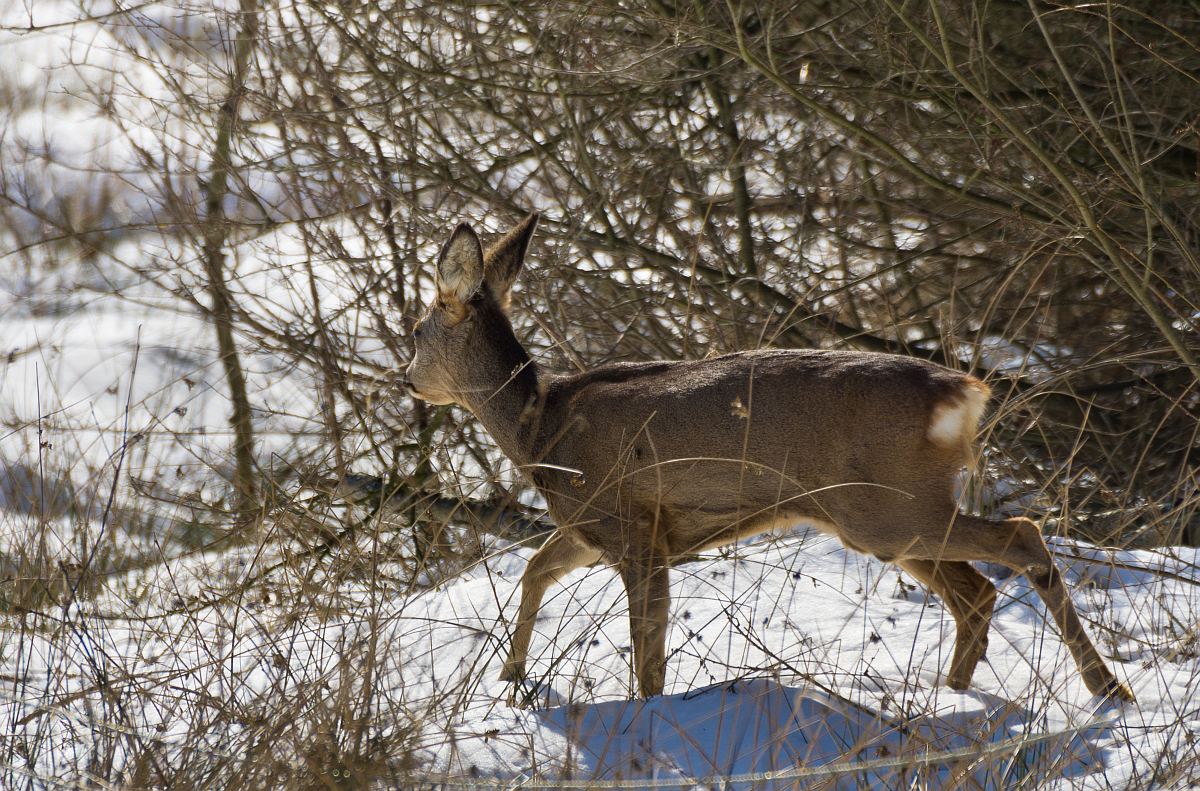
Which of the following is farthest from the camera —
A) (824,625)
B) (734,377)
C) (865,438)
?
(824,625)

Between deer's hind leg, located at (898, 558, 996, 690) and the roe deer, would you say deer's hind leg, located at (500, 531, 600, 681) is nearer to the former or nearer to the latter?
the roe deer

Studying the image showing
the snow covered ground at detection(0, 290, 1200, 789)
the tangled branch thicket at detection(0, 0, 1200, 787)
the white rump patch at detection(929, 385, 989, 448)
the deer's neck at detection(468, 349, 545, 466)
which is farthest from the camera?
the tangled branch thicket at detection(0, 0, 1200, 787)

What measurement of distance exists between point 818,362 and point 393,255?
348cm

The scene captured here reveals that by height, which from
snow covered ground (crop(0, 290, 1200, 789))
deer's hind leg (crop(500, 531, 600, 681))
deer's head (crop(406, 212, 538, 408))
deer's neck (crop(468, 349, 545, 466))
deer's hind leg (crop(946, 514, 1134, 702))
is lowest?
snow covered ground (crop(0, 290, 1200, 789))

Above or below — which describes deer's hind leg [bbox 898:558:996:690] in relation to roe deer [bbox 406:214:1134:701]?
below

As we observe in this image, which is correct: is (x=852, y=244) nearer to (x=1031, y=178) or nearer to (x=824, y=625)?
(x=1031, y=178)

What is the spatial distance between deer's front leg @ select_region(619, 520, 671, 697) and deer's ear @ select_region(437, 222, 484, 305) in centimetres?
127

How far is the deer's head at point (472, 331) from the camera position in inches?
172

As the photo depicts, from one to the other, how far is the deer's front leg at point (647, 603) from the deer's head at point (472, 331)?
1.01 meters

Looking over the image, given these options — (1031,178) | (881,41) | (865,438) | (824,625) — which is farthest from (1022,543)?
(1031,178)

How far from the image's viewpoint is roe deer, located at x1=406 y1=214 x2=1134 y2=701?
3422 millimetres

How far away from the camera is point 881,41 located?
510 centimetres

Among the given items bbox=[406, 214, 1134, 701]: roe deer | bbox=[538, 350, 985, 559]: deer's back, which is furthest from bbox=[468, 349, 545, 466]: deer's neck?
bbox=[538, 350, 985, 559]: deer's back

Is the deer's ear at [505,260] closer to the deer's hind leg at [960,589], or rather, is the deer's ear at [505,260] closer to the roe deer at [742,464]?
the roe deer at [742,464]
